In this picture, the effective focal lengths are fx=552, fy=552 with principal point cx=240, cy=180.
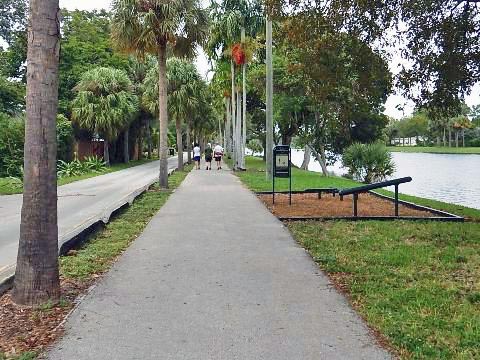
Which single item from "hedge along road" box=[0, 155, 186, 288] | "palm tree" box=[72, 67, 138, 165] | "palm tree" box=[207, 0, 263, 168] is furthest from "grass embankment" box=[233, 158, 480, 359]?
"palm tree" box=[72, 67, 138, 165]

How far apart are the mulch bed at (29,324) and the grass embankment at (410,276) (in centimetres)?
271

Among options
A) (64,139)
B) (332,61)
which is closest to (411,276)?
(332,61)

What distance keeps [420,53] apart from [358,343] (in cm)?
902

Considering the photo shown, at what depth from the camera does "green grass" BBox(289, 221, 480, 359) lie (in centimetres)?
436

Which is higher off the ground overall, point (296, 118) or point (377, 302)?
point (296, 118)

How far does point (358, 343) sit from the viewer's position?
14.1 feet

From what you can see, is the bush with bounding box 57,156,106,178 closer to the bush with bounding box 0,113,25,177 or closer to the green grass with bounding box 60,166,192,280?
the bush with bounding box 0,113,25,177

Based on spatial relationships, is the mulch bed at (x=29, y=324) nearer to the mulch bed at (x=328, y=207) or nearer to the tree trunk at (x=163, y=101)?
the mulch bed at (x=328, y=207)

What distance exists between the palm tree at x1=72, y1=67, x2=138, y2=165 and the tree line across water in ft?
0.27

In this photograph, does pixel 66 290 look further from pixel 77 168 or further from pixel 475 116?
pixel 475 116

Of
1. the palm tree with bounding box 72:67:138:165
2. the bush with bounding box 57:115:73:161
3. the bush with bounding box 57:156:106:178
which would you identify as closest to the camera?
the bush with bounding box 57:156:106:178

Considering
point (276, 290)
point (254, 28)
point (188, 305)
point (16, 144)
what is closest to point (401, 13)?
point (276, 290)

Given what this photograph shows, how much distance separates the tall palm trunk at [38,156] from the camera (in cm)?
523

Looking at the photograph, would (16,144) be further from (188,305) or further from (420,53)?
(188,305)
